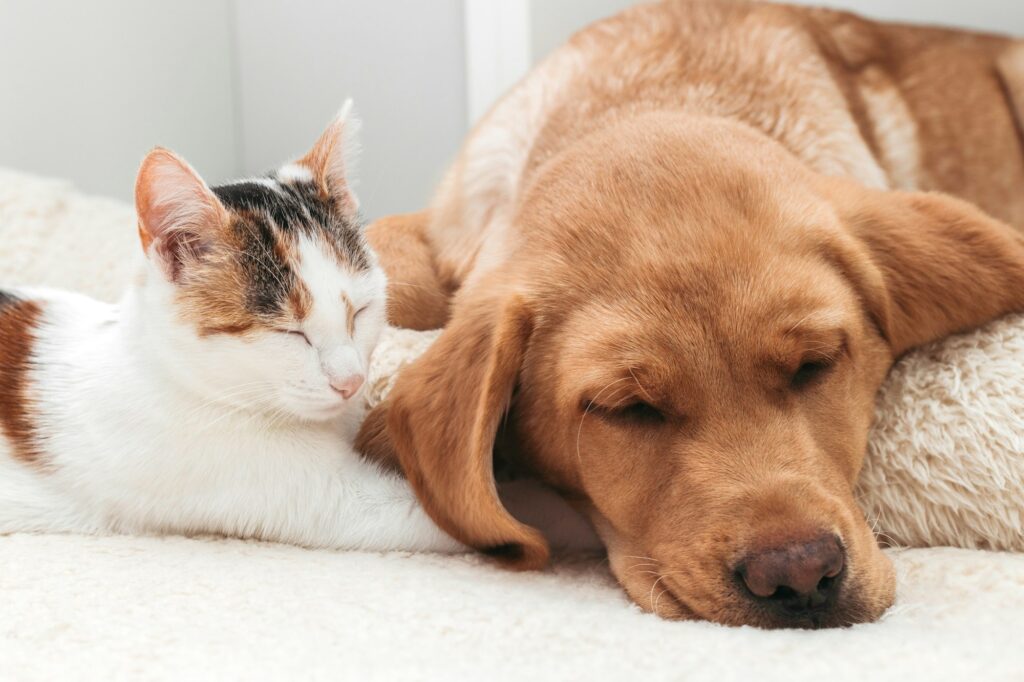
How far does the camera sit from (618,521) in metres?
1.58

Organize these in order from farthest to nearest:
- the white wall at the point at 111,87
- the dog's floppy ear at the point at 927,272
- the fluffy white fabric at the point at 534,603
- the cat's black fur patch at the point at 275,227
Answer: the white wall at the point at 111,87 → the dog's floppy ear at the point at 927,272 → the cat's black fur patch at the point at 275,227 → the fluffy white fabric at the point at 534,603

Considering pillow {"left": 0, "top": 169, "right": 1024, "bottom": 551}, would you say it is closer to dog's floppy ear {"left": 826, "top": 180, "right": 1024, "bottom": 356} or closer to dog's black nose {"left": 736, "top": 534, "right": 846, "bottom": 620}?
dog's floppy ear {"left": 826, "top": 180, "right": 1024, "bottom": 356}

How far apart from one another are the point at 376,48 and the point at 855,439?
3.05 m

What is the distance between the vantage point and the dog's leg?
2.46m

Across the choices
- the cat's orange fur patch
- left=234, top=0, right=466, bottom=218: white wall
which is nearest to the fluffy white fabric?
the cat's orange fur patch

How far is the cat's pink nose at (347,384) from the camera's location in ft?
5.32

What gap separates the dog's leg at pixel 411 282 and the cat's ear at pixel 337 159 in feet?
1.46

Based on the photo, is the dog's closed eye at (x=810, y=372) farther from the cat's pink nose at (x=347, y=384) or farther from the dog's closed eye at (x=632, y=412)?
the cat's pink nose at (x=347, y=384)

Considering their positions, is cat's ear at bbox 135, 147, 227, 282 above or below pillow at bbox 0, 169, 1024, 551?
above

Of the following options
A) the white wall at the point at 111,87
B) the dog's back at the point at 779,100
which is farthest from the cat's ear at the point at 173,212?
the white wall at the point at 111,87

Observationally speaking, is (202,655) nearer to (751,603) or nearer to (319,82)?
(751,603)

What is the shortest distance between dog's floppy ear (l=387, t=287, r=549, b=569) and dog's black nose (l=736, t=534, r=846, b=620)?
0.38 meters

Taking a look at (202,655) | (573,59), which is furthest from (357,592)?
(573,59)

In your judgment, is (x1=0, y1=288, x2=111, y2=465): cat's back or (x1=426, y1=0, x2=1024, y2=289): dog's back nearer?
(x1=0, y1=288, x2=111, y2=465): cat's back
